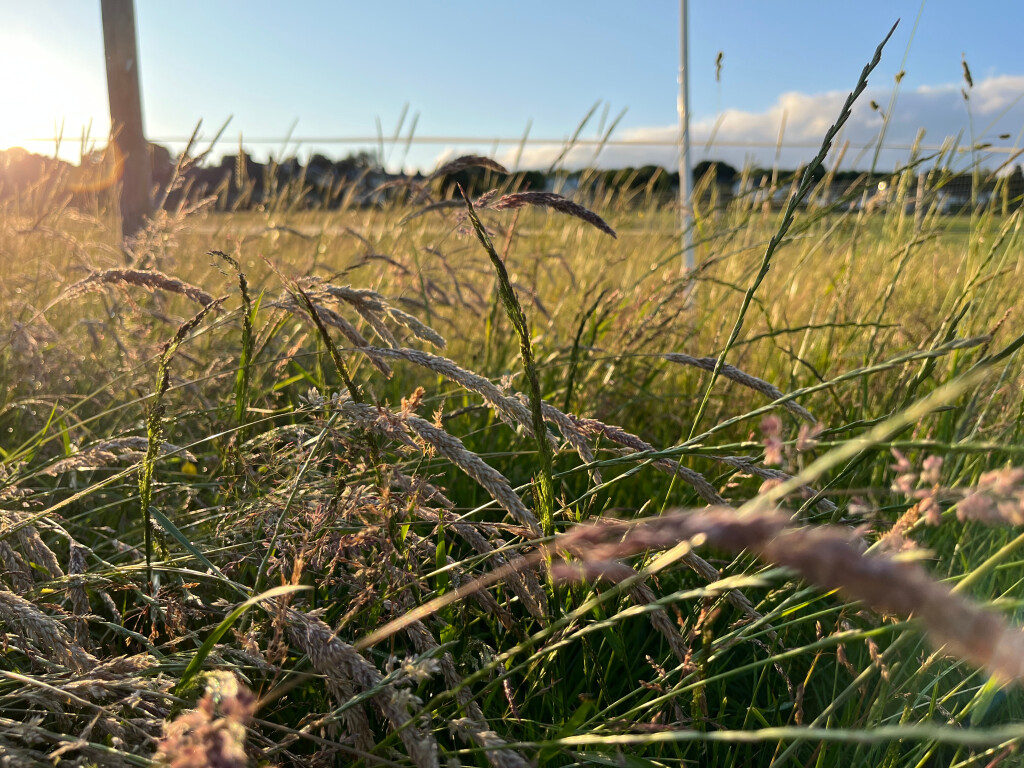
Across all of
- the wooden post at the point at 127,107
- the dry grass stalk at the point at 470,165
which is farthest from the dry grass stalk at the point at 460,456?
the wooden post at the point at 127,107

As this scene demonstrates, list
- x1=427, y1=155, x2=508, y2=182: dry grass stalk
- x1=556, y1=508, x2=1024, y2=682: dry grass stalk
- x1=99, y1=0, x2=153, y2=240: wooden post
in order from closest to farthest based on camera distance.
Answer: x1=556, y1=508, x2=1024, y2=682: dry grass stalk, x1=427, y1=155, x2=508, y2=182: dry grass stalk, x1=99, y1=0, x2=153, y2=240: wooden post

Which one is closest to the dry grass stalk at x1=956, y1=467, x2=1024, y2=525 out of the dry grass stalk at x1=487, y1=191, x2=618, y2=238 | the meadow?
the meadow

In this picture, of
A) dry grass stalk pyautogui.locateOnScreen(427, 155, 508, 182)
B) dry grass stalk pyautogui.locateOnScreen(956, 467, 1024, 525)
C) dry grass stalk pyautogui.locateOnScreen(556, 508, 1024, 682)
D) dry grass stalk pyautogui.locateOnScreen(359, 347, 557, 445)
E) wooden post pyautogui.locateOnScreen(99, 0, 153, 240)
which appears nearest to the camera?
dry grass stalk pyautogui.locateOnScreen(556, 508, 1024, 682)

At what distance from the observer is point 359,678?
Result: 662mm

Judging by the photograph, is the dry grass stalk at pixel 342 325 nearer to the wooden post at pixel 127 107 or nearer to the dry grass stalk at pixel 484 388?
the dry grass stalk at pixel 484 388

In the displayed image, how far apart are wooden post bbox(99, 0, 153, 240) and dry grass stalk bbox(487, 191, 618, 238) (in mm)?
3221

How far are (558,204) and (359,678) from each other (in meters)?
0.69

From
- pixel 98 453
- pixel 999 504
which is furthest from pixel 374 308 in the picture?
pixel 999 504

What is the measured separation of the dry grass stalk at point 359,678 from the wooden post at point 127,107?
11.7 ft

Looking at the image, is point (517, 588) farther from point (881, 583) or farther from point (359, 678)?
point (881, 583)

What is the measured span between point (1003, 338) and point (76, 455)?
298 cm

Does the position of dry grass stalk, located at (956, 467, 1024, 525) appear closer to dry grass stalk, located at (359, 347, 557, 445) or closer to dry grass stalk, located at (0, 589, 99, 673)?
dry grass stalk, located at (359, 347, 557, 445)

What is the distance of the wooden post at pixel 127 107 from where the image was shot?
3.57 metres

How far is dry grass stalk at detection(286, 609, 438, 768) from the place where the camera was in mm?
607
